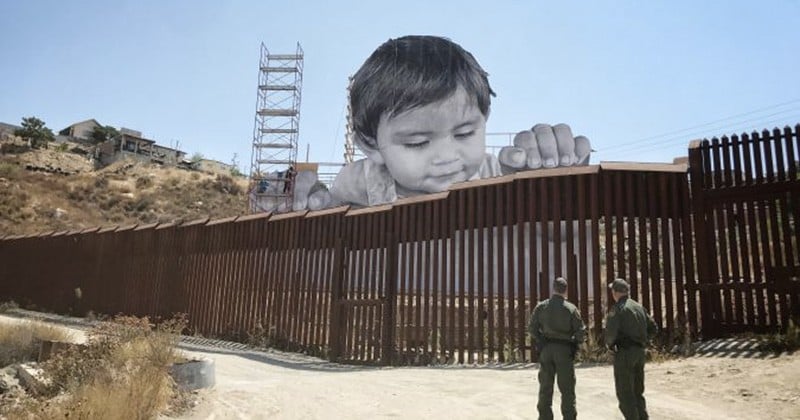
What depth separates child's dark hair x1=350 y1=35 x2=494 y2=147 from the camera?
3466cm

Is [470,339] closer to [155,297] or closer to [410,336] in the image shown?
[410,336]

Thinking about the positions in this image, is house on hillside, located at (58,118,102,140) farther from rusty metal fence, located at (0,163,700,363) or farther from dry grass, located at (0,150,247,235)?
rusty metal fence, located at (0,163,700,363)

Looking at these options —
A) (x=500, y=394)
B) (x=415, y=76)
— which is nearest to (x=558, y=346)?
(x=500, y=394)

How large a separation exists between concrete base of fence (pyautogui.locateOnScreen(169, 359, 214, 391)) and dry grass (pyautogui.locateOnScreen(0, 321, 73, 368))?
3.53 m

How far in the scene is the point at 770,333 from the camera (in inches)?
320

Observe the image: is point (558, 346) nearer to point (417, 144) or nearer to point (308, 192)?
point (417, 144)

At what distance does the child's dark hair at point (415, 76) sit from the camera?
34656 millimetres

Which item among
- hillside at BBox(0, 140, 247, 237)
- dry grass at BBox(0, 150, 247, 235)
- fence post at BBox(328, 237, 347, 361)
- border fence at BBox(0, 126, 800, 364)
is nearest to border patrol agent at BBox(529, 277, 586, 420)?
border fence at BBox(0, 126, 800, 364)

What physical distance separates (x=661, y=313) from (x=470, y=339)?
3156 millimetres

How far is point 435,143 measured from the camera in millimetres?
35188

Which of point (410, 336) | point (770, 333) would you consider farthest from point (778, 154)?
point (410, 336)

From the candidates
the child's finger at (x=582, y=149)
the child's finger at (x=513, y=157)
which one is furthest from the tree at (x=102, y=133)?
the child's finger at (x=582, y=149)

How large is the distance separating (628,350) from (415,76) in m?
30.9

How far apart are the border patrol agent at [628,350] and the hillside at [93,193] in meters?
38.0
